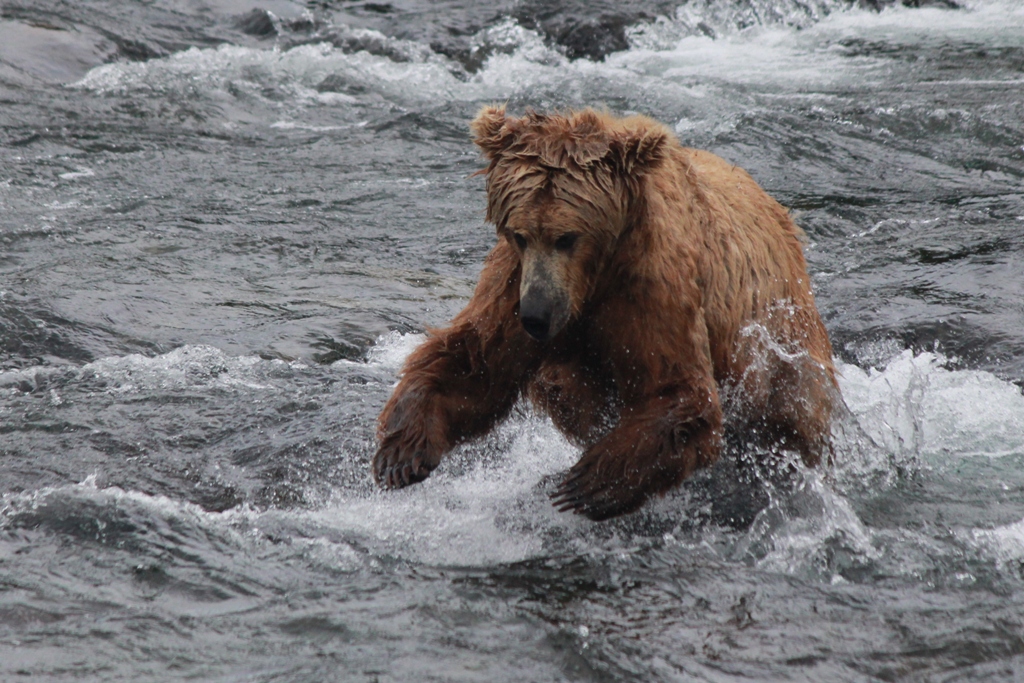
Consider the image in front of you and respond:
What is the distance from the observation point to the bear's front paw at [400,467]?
471 centimetres

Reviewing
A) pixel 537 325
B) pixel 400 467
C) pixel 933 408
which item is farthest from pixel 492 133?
pixel 933 408

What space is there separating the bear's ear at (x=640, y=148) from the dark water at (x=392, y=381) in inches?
59.6

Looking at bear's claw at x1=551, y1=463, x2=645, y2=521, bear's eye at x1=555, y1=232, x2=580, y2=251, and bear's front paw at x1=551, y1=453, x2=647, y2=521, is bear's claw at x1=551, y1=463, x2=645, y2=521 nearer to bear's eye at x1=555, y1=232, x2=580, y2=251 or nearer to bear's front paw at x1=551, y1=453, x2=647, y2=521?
A: bear's front paw at x1=551, y1=453, x2=647, y2=521

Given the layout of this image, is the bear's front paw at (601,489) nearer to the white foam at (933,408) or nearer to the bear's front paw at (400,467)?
the bear's front paw at (400,467)

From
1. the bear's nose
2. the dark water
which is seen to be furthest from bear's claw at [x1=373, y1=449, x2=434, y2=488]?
the bear's nose

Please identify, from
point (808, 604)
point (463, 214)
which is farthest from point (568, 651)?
point (463, 214)

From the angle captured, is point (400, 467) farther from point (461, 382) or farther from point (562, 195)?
point (562, 195)

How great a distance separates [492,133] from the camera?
453cm

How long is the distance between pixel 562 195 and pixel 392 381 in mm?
2508

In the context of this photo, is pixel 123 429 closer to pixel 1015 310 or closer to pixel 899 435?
pixel 899 435

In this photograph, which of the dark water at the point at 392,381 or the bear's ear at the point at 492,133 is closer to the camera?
the dark water at the point at 392,381

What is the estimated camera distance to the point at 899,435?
239 inches

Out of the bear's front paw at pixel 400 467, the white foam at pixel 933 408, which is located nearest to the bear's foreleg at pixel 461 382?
the bear's front paw at pixel 400 467

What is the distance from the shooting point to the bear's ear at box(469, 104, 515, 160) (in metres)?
4.43
